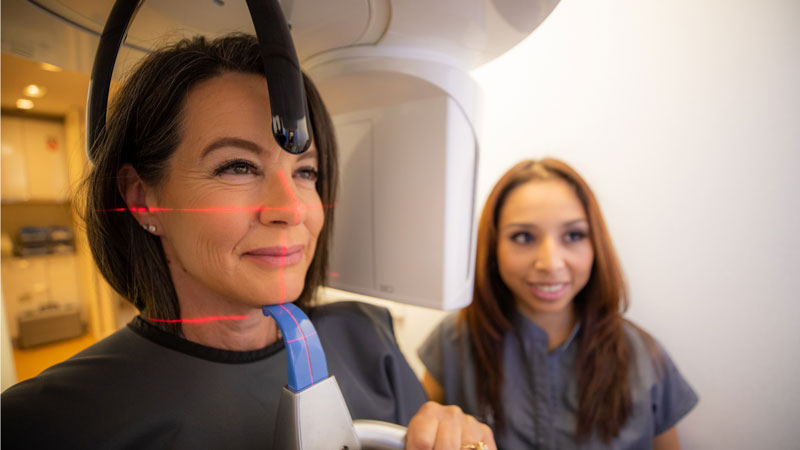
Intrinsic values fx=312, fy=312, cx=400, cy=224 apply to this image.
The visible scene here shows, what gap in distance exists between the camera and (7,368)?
0.20 meters

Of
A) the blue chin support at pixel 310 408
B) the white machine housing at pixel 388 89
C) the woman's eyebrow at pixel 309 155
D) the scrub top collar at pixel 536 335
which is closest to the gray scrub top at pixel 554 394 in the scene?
the scrub top collar at pixel 536 335

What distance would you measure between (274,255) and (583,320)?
612 millimetres

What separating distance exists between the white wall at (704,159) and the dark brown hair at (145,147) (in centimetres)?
36

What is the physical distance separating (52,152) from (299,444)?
0.25 metres

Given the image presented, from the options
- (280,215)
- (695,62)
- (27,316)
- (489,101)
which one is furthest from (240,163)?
(695,62)

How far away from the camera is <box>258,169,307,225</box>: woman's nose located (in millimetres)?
243

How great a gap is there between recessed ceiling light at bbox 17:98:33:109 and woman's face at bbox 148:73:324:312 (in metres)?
0.08

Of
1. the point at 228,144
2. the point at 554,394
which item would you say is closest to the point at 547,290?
the point at 554,394

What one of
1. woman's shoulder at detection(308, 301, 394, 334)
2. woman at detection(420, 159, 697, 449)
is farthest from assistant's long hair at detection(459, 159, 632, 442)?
woman's shoulder at detection(308, 301, 394, 334)

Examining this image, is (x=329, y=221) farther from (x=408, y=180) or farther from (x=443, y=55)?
(x=443, y=55)

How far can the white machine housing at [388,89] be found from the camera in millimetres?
220

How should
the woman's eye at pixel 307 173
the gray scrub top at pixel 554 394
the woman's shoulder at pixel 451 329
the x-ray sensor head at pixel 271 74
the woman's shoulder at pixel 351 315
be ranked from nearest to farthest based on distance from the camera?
the x-ray sensor head at pixel 271 74, the woman's eye at pixel 307 173, the woman's shoulder at pixel 351 315, the gray scrub top at pixel 554 394, the woman's shoulder at pixel 451 329

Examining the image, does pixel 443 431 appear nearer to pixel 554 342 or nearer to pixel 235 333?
pixel 235 333

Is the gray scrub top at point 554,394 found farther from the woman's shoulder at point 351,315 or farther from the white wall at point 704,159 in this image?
the woman's shoulder at point 351,315
